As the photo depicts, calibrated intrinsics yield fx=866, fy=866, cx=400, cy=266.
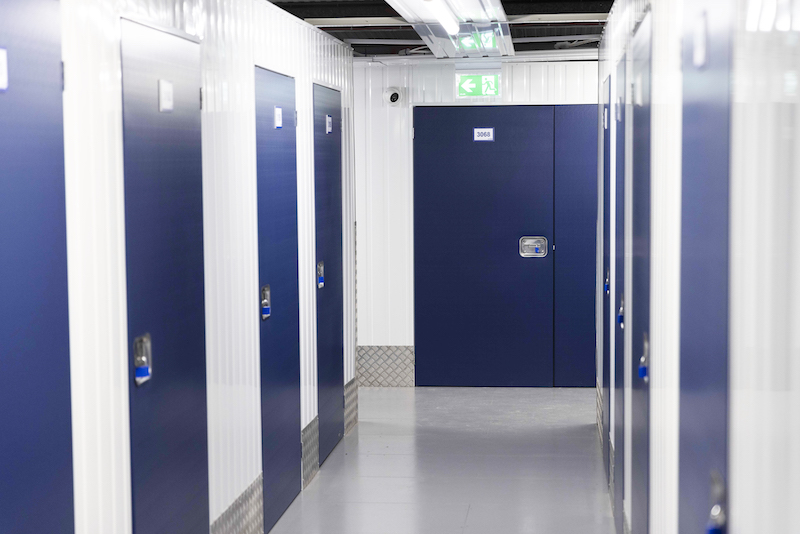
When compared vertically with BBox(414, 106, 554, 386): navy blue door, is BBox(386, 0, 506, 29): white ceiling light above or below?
above

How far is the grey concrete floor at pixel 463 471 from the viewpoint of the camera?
4832 millimetres

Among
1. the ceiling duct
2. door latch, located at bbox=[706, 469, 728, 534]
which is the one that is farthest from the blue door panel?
door latch, located at bbox=[706, 469, 728, 534]

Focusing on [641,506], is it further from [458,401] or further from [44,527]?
[458,401]

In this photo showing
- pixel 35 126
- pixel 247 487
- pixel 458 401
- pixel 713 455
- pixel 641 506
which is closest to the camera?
pixel 713 455

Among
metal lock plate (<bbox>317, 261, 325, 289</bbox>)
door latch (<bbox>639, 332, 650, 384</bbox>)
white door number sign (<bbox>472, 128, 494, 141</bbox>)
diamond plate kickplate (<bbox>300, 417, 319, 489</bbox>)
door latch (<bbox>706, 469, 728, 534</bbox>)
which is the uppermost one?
white door number sign (<bbox>472, 128, 494, 141</bbox>)

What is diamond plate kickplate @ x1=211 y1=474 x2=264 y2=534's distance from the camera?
4008 millimetres

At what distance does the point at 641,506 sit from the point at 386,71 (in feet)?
17.6

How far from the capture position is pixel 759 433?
1506 mm

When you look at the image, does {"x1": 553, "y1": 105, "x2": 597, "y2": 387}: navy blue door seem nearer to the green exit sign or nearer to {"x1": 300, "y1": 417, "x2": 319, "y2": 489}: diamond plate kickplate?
the green exit sign

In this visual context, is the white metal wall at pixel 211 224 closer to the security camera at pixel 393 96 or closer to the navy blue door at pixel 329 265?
the navy blue door at pixel 329 265

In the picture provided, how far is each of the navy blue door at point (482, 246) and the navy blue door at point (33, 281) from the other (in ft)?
17.8

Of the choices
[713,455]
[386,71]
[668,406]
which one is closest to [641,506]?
[668,406]

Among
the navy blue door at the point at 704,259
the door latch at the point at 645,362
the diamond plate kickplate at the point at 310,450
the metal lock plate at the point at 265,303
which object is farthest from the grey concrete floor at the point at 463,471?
the navy blue door at the point at 704,259

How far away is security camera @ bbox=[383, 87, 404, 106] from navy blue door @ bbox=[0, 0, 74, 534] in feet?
17.7
